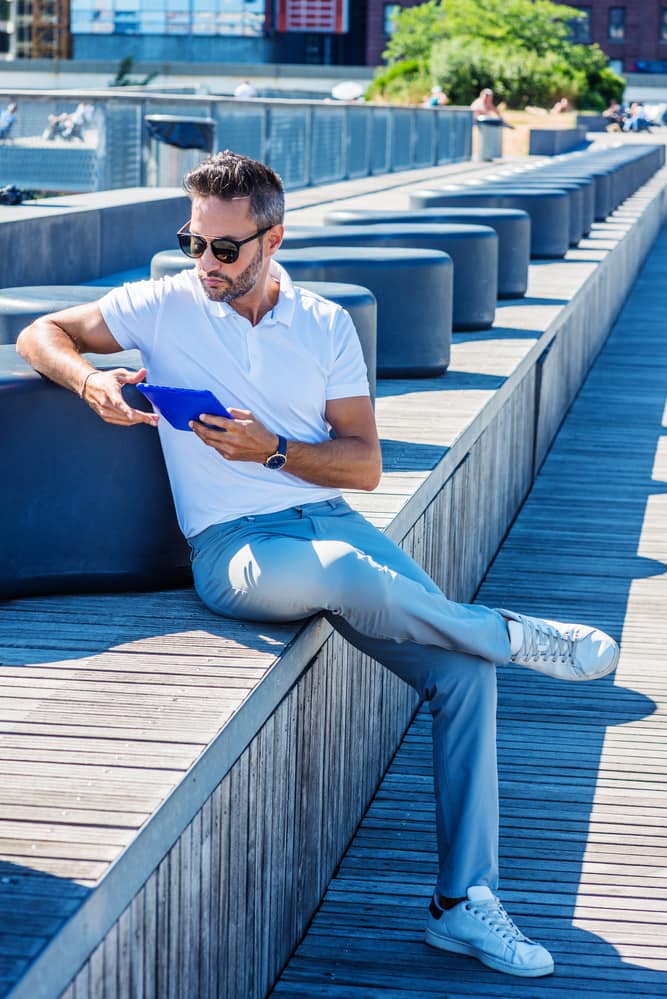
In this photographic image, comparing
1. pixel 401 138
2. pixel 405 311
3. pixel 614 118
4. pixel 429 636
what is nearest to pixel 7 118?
pixel 405 311

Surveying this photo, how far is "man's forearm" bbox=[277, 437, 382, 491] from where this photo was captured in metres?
4.31

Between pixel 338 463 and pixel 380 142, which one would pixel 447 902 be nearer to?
pixel 338 463

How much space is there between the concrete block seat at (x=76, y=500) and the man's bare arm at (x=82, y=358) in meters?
0.08

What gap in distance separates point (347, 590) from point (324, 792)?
78cm

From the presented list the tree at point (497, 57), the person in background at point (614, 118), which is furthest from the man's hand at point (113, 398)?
the person in background at point (614, 118)

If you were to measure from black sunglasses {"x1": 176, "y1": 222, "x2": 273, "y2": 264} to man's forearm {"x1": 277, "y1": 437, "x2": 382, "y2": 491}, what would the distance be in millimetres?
501

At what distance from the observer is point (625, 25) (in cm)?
9506

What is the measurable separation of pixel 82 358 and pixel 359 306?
275 centimetres

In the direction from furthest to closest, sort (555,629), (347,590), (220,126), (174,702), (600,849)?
(220,126) < (600,849) < (555,629) < (347,590) < (174,702)

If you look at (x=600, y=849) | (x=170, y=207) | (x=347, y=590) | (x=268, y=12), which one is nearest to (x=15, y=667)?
(x=347, y=590)

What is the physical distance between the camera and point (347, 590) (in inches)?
165

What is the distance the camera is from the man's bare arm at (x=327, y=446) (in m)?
4.13

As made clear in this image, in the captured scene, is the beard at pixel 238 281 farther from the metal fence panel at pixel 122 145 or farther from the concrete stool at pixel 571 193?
the concrete stool at pixel 571 193

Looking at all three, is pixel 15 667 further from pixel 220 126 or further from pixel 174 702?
pixel 220 126
